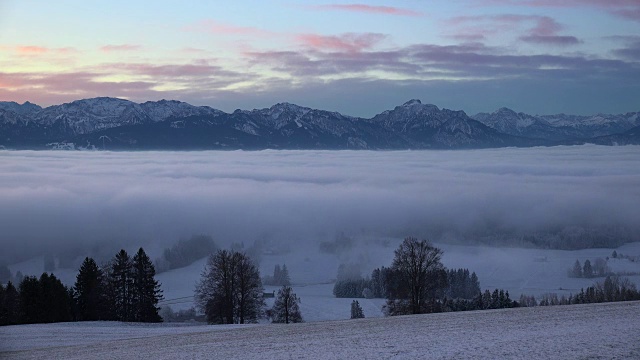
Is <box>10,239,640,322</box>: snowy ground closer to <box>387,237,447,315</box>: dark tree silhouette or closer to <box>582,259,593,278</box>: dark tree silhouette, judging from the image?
<box>582,259,593,278</box>: dark tree silhouette

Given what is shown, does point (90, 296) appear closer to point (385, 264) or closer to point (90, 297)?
point (90, 297)

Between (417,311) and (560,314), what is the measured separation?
663 inches

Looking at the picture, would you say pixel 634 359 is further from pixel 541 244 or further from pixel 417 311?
pixel 541 244

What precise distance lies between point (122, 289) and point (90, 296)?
3225mm

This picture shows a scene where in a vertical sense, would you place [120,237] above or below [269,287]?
above

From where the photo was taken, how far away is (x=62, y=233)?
19075 centimetres

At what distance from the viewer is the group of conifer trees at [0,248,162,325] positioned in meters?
50.9

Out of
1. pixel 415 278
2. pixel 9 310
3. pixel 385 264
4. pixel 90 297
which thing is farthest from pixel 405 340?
pixel 385 264

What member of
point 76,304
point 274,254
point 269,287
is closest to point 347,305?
point 269,287

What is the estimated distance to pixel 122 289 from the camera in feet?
181

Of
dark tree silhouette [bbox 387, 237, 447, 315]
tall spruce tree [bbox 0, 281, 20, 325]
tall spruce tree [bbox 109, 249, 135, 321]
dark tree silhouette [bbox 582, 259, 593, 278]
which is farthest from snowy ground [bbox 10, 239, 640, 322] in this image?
tall spruce tree [bbox 0, 281, 20, 325]

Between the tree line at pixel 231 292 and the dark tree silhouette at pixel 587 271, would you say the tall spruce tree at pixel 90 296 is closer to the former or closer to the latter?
the tree line at pixel 231 292

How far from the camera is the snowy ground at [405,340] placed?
24875 mm

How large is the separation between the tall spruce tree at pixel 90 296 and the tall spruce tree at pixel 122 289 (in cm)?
113
